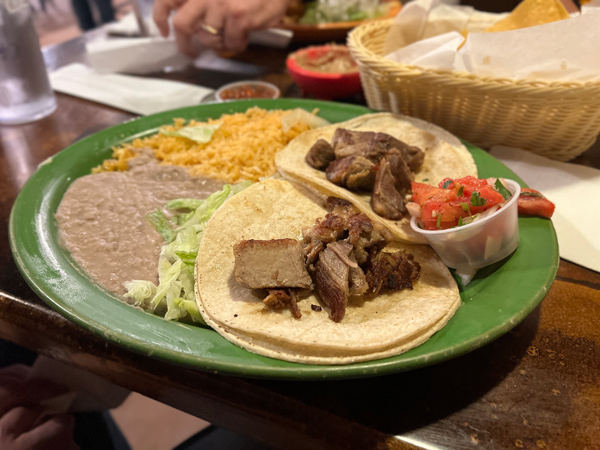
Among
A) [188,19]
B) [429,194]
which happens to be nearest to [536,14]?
[429,194]

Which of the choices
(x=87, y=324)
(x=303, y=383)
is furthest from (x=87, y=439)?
(x=303, y=383)

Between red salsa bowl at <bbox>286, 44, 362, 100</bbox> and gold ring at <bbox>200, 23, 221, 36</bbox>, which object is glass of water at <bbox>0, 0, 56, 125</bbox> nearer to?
gold ring at <bbox>200, 23, 221, 36</bbox>

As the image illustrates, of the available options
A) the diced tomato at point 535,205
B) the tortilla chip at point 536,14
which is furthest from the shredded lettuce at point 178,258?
the tortilla chip at point 536,14

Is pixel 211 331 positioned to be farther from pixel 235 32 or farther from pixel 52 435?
pixel 235 32

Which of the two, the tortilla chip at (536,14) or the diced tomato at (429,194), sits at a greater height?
the tortilla chip at (536,14)

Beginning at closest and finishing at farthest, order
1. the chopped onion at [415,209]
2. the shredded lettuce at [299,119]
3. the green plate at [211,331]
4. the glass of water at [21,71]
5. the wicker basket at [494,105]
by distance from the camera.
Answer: the green plate at [211,331], the chopped onion at [415,209], the wicker basket at [494,105], the shredded lettuce at [299,119], the glass of water at [21,71]

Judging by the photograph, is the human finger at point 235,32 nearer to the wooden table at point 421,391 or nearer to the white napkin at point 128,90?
the white napkin at point 128,90

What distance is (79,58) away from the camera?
446 centimetres

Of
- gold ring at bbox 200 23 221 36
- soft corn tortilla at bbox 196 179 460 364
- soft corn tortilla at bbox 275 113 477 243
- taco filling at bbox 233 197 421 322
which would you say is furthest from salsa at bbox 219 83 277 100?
taco filling at bbox 233 197 421 322

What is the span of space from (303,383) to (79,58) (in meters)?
4.33

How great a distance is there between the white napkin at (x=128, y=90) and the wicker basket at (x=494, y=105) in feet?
5.14

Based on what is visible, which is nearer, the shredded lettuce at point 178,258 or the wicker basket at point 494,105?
the shredded lettuce at point 178,258

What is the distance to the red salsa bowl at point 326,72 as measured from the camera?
3.37 metres

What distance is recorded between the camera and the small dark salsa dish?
3.51 m
